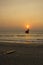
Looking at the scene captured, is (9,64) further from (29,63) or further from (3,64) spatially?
(29,63)

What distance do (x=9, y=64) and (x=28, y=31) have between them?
264 feet

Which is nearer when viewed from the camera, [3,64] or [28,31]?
[3,64]

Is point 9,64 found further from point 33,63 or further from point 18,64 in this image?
point 33,63

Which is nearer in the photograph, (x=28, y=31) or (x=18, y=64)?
(x=18, y=64)

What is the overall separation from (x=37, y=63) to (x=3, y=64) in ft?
7.36

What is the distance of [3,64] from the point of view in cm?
1111

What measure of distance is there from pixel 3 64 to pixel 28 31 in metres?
80.5

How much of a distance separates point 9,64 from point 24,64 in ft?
3.22

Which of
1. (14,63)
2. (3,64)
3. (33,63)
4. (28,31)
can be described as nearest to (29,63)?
(33,63)

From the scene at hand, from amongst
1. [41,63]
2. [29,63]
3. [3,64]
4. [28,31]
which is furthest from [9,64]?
[28,31]

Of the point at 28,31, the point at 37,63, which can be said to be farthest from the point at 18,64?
the point at 28,31

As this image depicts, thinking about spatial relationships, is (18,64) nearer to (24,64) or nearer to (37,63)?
(24,64)

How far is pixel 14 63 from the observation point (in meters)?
11.4

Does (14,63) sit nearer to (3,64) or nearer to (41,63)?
(3,64)
